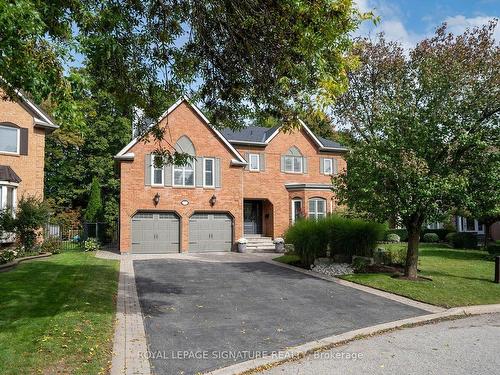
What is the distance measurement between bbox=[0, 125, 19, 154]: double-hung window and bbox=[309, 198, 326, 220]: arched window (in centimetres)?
1762

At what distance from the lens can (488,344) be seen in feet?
26.5

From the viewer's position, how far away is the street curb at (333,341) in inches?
262

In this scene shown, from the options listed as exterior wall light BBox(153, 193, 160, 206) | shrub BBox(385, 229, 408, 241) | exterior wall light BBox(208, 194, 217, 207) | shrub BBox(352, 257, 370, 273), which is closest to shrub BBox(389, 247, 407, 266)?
shrub BBox(352, 257, 370, 273)

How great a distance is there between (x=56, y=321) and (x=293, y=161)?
24.8 m

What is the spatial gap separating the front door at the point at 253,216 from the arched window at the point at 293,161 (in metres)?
3.14

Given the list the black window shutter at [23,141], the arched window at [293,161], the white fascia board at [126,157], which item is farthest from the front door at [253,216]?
the black window shutter at [23,141]

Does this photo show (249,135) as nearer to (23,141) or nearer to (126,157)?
(126,157)

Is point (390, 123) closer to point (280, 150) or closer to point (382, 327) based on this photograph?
point (382, 327)

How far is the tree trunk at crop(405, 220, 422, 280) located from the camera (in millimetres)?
15414

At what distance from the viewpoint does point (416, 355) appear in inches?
290

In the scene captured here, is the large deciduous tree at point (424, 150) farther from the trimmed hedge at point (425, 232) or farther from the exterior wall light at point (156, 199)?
the trimmed hedge at point (425, 232)

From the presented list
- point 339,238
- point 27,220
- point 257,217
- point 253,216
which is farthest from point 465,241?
point 27,220

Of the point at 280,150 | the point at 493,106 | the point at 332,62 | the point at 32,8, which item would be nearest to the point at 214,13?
the point at 332,62

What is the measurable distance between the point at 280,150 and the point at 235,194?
5946mm
